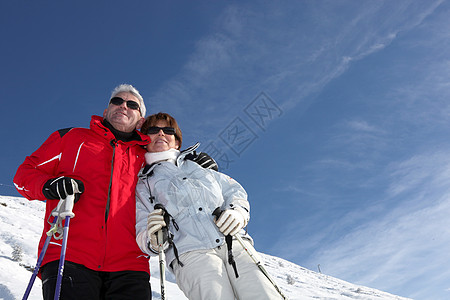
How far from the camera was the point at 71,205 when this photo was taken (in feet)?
9.43

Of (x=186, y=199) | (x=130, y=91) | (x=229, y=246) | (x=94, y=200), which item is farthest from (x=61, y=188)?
(x=130, y=91)

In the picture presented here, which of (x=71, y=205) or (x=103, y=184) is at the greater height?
(x=103, y=184)

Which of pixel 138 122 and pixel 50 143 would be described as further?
pixel 138 122

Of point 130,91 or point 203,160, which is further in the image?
point 130,91

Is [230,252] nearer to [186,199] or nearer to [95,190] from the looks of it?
[186,199]

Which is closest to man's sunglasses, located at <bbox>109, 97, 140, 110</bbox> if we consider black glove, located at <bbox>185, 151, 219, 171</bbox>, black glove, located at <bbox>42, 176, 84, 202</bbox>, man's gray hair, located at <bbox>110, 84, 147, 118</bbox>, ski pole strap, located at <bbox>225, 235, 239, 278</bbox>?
man's gray hair, located at <bbox>110, 84, 147, 118</bbox>

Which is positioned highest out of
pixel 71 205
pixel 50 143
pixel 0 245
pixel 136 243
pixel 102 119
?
pixel 0 245

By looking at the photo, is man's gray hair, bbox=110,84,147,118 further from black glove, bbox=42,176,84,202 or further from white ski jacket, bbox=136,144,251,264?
black glove, bbox=42,176,84,202

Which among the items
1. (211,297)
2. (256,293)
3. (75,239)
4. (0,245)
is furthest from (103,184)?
(0,245)

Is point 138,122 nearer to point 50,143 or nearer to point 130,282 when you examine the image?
point 50,143

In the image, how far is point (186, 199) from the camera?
320 centimetres

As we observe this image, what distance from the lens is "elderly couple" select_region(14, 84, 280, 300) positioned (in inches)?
108

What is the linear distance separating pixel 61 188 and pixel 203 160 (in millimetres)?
1596

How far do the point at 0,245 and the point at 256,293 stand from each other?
27.3 feet
